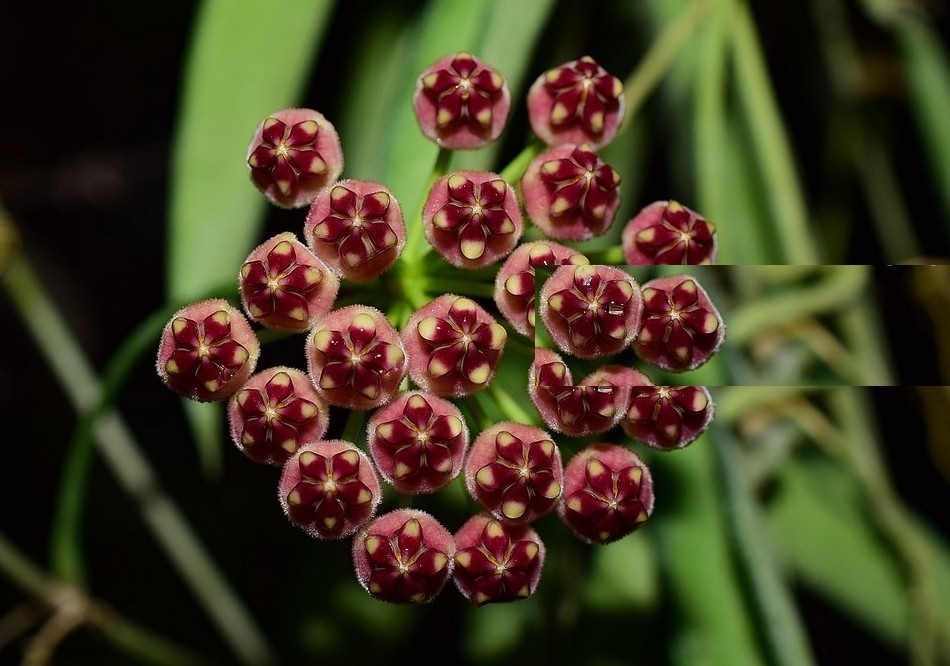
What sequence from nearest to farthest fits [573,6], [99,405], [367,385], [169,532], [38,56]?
[367,385], [99,405], [573,6], [169,532], [38,56]

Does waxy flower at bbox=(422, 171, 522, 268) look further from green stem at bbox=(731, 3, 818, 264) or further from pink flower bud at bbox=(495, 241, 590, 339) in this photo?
green stem at bbox=(731, 3, 818, 264)

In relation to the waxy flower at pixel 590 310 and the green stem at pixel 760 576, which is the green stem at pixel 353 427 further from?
the green stem at pixel 760 576

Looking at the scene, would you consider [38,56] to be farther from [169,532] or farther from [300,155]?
[300,155]

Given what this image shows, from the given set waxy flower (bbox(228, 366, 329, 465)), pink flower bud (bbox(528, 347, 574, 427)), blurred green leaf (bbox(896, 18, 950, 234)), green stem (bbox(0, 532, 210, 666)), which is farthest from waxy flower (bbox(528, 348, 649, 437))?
blurred green leaf (bbox(896, 18, 950, 234))

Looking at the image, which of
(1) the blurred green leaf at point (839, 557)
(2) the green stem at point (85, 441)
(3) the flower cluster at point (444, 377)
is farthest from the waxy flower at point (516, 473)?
(1) the blurred green leaf at point (839, 557)

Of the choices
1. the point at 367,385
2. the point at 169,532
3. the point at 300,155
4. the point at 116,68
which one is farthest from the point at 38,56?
the point at 367,385

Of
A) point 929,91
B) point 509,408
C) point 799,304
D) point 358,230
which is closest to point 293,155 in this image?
point 358,230

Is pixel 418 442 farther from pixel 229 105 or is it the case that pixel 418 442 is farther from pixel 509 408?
pixel 229 105
